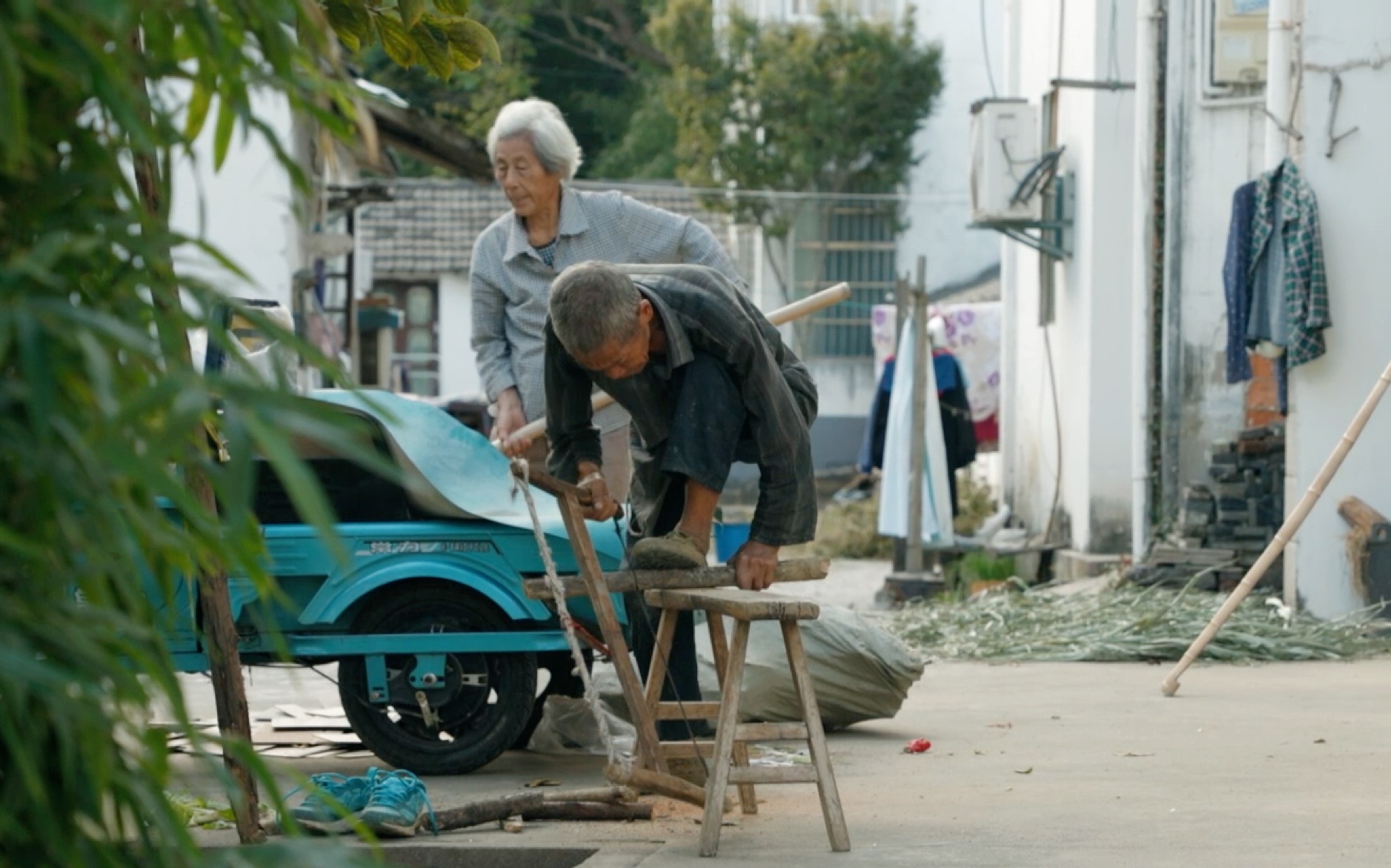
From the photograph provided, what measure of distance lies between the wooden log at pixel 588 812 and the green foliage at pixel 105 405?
10.1 ft

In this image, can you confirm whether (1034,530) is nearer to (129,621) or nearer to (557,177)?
(557,177)

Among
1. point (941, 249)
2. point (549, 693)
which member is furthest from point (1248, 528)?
point (941, 249)

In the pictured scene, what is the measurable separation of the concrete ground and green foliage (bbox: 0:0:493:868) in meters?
2.64

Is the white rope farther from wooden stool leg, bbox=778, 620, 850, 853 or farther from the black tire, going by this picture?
the black tire

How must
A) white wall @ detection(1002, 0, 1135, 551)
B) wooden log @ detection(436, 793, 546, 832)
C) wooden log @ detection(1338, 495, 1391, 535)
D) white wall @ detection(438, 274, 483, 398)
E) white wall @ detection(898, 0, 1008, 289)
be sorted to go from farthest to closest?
white wall @ detection(438, 274, 483, 398), white wall @ detection(898, 0, 1008, 289), white wall @ detection(1002, 0, 1135, 551), wooden log @ detection(1338, 495, 1391, 535), wooden log @ detection(436, 793, 546, 832)

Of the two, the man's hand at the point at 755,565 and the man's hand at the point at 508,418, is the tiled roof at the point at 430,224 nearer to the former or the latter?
the man's hand at the point at 508,418

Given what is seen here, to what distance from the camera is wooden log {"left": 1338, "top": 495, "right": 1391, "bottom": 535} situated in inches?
386

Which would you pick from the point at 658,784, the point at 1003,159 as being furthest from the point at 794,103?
the point at 658,784

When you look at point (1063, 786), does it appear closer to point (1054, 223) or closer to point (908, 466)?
point (908, 466)

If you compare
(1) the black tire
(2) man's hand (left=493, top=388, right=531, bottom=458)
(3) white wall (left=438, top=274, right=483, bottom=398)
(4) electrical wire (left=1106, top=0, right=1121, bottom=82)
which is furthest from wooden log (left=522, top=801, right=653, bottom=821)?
(3) white wall (left=438, top=274, right=483, bottom=398)

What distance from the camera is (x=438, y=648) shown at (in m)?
6.04

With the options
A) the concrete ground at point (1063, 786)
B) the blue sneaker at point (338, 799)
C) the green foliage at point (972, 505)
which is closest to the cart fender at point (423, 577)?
the concrete ground at point (1063, 786)

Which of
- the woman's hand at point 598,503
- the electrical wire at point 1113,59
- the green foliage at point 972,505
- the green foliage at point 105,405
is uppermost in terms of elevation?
the electrical wire at point 1113,59

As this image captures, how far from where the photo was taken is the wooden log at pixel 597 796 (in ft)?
17.6
